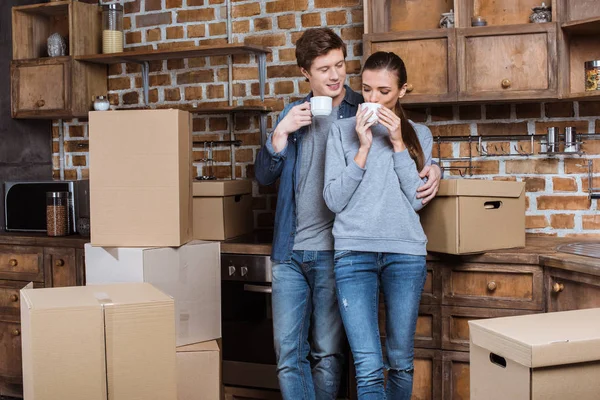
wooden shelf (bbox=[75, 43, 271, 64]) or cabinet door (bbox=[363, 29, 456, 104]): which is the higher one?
wooden shelf (bbox=[75, 43, 271, 64])

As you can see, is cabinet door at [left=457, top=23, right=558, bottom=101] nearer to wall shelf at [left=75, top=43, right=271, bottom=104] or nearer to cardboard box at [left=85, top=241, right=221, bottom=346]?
wall shelf at [left=75, top=43, right=271, bottom=104]

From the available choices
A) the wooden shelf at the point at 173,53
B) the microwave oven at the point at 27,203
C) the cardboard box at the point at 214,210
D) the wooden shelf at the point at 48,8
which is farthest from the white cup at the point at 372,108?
the wooden shelf at the point at 48,8

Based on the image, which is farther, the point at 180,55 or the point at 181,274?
the point at 180,55

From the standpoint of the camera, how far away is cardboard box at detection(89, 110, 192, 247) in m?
2.42

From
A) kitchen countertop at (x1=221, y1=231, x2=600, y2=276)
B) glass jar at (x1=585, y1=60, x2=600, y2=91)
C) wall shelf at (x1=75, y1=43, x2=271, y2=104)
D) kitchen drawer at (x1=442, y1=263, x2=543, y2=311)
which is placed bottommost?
kitchen drawer at (x1=442, y1=263, x2=543, y2=311)

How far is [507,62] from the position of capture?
2713mm

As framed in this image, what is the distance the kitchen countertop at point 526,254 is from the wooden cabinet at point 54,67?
1126 millimetres

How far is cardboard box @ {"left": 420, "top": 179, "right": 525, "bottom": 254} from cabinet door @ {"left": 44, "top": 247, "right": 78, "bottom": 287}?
1.54 m

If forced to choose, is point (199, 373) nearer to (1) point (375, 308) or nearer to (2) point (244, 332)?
(2) point (244, 332)

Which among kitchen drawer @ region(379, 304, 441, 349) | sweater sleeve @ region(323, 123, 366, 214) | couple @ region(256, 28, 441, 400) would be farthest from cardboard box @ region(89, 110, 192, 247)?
kitchen drawer @ region(379, 304, 441, 349)

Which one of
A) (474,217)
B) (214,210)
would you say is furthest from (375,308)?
(214,210)

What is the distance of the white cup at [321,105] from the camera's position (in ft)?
7.18

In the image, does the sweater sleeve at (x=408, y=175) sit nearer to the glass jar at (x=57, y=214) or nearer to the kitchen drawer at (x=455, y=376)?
the kitchen drawer at (x=455, y=376)

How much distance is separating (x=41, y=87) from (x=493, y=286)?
2.29 metres
